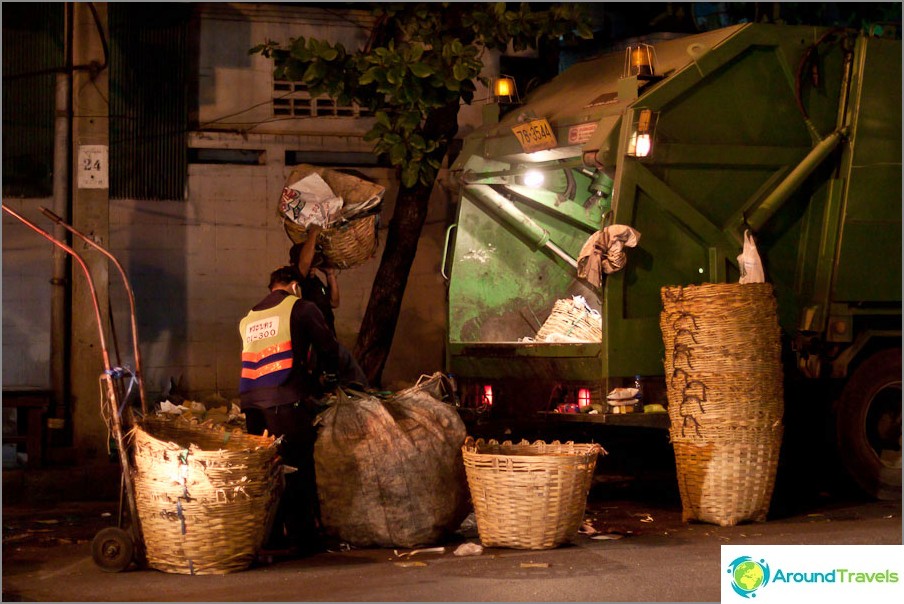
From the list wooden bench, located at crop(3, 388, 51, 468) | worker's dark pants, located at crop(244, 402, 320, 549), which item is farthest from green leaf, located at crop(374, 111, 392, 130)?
wooden bench, located at crop(3, 388, 51, 468)

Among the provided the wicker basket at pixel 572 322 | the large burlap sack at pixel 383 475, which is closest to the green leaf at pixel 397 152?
the wicker basket at pixel 572 322

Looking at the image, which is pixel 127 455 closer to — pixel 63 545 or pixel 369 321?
pixel 63 545

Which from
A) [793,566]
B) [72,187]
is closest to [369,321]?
[72,187]

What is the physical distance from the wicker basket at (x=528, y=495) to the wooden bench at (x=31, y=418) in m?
4.24

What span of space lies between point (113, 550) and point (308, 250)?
2600 millimetres

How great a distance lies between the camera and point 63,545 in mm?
6973

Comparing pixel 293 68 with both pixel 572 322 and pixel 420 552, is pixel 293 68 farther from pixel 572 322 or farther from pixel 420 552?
pixel 420 552

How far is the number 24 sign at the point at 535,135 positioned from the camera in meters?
8.23

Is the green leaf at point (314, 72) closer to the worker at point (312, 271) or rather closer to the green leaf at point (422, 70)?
the green leaf at point (422, 70)

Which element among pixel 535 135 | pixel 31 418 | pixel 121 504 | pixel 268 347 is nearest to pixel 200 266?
pixel 31 418

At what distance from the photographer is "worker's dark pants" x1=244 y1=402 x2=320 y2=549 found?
260 inches

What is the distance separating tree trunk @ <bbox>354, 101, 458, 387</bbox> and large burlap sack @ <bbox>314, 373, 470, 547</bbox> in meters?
2.95

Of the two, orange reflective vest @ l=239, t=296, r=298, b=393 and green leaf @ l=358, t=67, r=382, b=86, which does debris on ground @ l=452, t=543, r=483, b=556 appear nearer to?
orange reflective vest @ l=239, t=296, r=298, b=393

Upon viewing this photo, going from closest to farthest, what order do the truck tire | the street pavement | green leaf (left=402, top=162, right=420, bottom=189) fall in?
the street pavement < the truck tire < green leaf (left=402, top=162, right=420, bottom=189)
